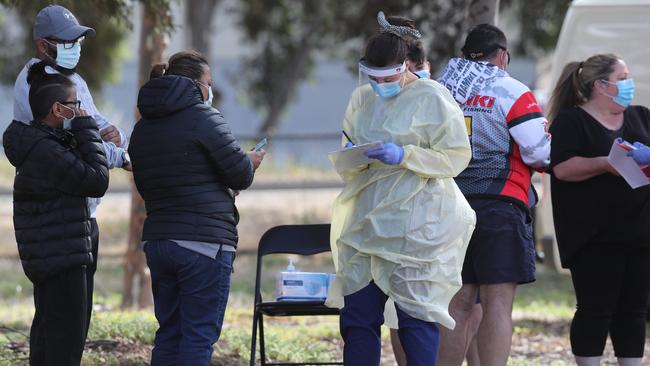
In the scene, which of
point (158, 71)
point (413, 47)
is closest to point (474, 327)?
point (413, 47)

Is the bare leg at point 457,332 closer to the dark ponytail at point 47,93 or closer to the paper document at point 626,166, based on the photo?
the paper document at point 626,166

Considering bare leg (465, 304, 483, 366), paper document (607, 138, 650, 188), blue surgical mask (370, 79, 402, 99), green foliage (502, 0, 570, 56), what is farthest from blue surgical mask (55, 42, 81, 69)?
green foliage (502, 0, 570, 56)

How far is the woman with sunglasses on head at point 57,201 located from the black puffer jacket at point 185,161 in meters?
0.23

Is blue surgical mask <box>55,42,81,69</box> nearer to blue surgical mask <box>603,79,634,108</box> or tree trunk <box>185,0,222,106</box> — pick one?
blue surgical mask <box>603,79,634,108</box>

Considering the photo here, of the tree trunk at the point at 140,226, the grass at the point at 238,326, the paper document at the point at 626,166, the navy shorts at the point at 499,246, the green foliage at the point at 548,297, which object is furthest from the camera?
the green foliage at the point at 548,297

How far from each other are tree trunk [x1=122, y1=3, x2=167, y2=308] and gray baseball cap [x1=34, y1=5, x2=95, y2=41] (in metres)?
3.84

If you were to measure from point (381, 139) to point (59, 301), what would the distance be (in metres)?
1.61

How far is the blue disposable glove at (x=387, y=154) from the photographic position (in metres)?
5.38

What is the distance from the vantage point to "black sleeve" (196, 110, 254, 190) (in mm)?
5555

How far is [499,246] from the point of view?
605cm

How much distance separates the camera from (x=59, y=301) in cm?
560

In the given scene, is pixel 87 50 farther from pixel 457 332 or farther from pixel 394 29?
pixel 394 29

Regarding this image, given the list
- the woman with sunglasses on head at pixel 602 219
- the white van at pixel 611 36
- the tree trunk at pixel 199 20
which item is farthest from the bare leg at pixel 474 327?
the tree trunk at pixel 199 20

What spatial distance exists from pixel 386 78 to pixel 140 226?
16.1ft
